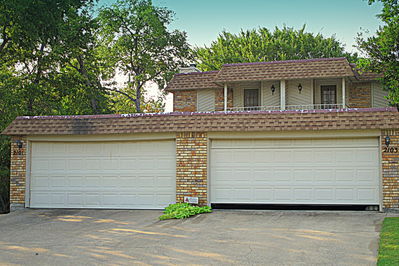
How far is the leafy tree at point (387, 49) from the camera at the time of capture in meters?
14.2

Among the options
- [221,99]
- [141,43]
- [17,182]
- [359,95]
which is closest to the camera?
[17,182]

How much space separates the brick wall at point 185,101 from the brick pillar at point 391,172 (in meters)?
11.1

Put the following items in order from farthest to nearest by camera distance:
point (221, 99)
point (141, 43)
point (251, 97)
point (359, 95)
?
point (141, 43) → point (221, 99) → point (251, 97) → point (359, 95)

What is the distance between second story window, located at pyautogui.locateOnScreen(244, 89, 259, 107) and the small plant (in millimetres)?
9567

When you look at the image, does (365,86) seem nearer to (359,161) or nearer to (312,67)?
(312,67)

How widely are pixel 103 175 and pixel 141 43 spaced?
22198 mm

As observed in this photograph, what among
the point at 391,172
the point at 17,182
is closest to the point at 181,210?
the point at 17,182

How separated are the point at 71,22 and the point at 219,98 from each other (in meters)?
10.6

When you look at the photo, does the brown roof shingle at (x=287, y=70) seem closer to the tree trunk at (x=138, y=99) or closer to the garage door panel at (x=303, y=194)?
the garage door panel at (x=303, y=194)

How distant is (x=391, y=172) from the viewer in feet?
37.9

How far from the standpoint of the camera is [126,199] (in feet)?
43.5

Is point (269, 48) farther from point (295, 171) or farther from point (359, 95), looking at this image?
point (295, 171)

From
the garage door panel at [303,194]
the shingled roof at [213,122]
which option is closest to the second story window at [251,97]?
the shingled roof at [213,122]

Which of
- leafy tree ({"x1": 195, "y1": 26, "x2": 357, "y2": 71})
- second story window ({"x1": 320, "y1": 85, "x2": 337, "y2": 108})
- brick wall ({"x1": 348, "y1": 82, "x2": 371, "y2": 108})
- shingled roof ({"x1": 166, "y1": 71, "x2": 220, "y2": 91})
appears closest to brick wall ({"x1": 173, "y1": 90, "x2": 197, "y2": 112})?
shingled roof ({"x1": 166, "y1": 71, "x2": 220, "y2": 91})
